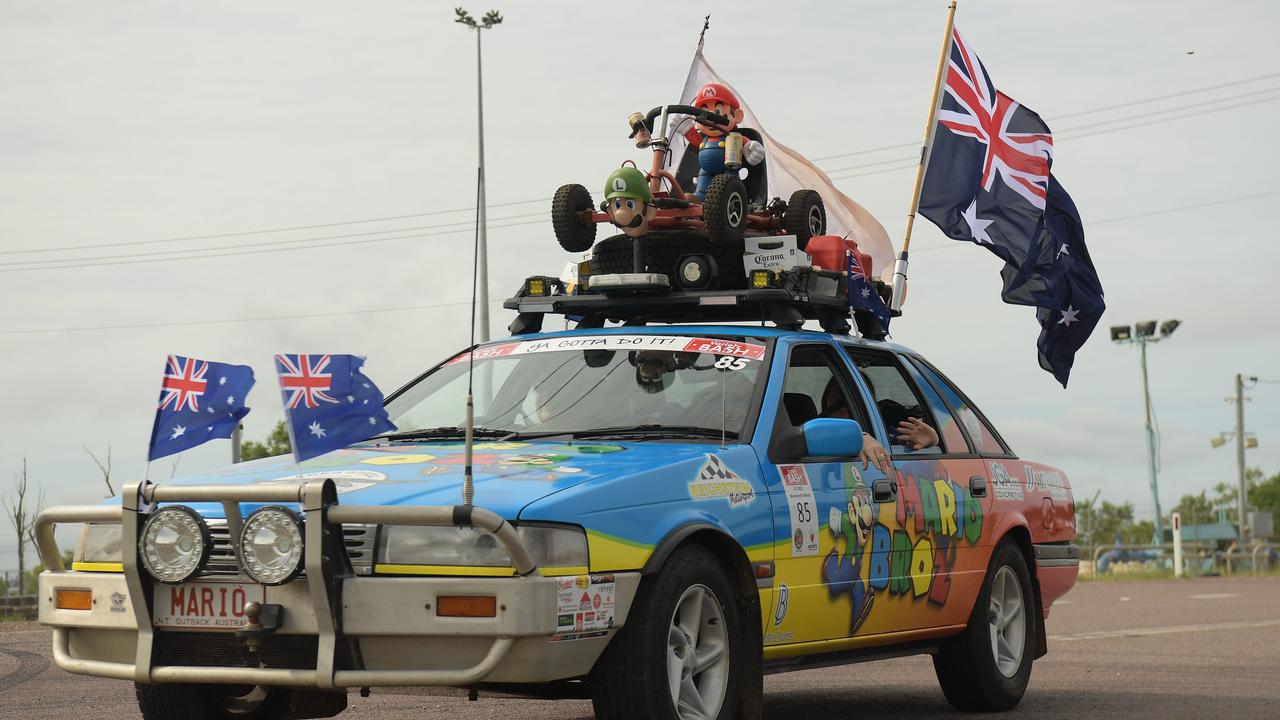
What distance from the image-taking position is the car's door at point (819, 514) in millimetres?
6887

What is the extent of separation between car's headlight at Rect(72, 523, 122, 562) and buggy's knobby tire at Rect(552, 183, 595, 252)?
3494mm

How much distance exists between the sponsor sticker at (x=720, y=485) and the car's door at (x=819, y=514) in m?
0.22

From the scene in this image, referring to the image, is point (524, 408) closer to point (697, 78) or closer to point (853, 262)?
point (853, 262)

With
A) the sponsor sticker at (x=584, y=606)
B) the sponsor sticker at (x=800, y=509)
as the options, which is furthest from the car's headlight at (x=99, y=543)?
the sponsor sticker at (x=800, y=509)

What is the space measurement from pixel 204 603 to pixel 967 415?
4.83m

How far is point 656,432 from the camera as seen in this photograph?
22.7 feet

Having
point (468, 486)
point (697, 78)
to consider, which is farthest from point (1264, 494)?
point (468, 486)

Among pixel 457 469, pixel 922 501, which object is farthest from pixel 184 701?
pixel 922 501

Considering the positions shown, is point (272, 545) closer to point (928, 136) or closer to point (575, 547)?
point (575, 547)

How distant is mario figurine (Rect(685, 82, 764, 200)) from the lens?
31.3ft

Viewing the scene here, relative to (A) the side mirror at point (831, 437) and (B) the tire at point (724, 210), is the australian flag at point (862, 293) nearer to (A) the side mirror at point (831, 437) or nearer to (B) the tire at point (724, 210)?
(B) the tire at point (724, 210)

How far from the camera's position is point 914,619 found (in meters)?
8.04

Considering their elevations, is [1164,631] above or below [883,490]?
below

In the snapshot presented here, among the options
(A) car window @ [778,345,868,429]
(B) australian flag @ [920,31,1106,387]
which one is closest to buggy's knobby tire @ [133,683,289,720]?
(A) car window @ [778,345,868,429]
